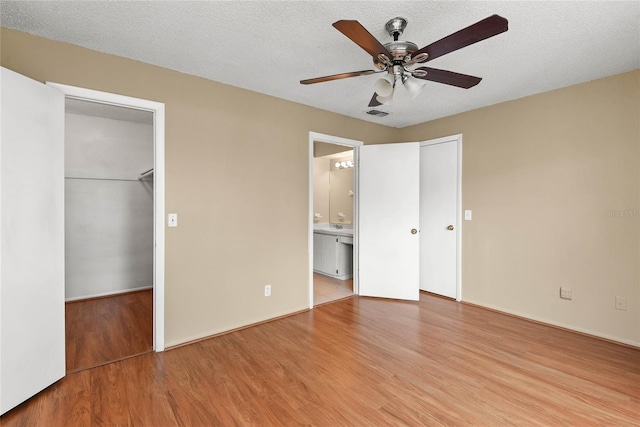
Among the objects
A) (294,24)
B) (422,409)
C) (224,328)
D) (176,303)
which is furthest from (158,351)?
(294,24)

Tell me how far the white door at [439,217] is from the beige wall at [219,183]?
1.70m

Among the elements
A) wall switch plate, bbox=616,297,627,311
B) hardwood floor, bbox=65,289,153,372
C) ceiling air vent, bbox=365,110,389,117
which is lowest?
hardwood floor, bbox=65,289,153,372

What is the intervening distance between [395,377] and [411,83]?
2058mm

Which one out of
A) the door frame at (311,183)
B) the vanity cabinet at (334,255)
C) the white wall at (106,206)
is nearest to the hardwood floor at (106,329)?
the white wall at (106,206)

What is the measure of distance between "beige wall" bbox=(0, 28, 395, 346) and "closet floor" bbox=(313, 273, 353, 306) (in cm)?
48

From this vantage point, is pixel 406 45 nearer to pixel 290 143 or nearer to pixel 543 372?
pixel 290 143

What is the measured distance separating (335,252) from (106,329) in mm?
3126

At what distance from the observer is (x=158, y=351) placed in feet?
8.66

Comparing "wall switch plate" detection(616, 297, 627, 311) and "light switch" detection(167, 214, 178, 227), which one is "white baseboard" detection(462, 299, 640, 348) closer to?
"wall switch plate" detection(616, 297, 627, 311)

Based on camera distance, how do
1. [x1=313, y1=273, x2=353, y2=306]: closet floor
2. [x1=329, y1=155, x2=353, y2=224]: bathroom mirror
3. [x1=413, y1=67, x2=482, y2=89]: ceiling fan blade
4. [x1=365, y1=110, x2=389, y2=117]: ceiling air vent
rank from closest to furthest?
[x1=413, y1=67, x2=482, y2=89]: ceiling fan blade, [x1=365, y1=110, x2=389, y2=117]: ceiling air vent, [x1=313, y1=273, x2=353, y2=306]: closet floor, [x1=329, y1=155, x2=353, y2=224]: bathroom mirror

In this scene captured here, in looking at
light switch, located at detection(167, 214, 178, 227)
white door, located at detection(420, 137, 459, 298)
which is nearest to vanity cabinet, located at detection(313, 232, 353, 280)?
white door, located at detection(420, 137, 459, 298)

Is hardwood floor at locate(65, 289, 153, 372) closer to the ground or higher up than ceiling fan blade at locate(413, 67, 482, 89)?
closer to the ground

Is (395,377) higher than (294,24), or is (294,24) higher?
(294,24)

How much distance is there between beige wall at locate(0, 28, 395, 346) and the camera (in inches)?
95.0
